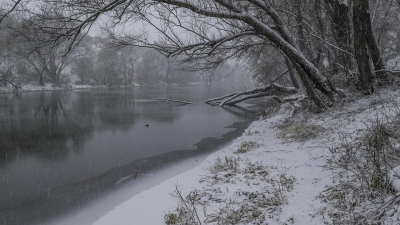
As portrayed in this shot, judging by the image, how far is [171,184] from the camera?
4.76 metres

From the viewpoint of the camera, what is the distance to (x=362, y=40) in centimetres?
739

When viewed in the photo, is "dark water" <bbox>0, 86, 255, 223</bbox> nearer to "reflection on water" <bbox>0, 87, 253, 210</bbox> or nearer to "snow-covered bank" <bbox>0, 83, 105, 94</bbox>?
"reflection on water" <bbox>0, 87, 253, 210</bbox>

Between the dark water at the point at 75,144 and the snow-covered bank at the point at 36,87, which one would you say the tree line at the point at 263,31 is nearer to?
the dark water at the point at 75,144

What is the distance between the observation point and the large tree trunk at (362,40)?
280 inches

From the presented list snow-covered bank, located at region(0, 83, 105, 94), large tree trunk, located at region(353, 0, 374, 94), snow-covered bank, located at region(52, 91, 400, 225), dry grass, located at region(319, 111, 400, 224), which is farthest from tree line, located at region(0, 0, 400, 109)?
snow-covered bank, located at region(0, 83, 105, 94)

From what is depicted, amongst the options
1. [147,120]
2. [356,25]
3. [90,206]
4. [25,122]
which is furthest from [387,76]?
[25,122]

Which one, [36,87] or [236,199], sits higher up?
[36,87]

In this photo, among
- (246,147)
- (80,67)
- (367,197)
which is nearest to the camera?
(367,197)

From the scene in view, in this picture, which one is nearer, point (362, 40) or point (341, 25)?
point (362, 40)

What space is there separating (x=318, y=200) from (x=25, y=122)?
46.3 ft

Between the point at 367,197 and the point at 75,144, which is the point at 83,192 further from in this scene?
the point at 367,197

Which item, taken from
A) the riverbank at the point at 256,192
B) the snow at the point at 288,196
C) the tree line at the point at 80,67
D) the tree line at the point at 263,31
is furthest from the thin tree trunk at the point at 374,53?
the tree line at the point at 80,67

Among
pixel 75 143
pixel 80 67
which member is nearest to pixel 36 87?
pixel 80 67

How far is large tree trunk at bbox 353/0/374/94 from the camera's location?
280 inches
